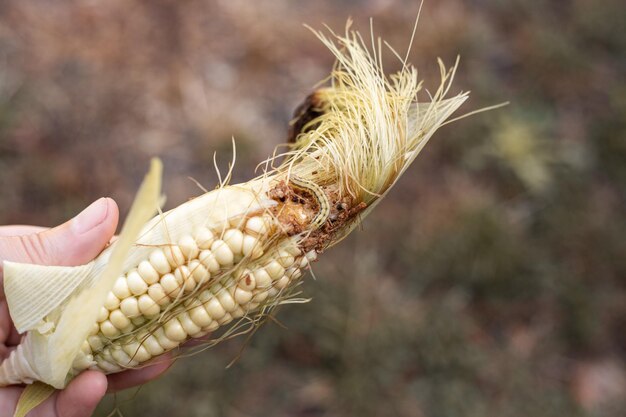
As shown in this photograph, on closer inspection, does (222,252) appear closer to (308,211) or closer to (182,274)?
(182,274)

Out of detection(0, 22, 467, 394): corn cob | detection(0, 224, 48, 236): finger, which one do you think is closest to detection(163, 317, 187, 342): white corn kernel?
detection(0, 22, 467, 394): corn cob

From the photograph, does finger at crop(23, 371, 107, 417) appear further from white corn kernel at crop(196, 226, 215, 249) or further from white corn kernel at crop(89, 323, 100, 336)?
white corn kernel at crop(196, 226, 215, 249)

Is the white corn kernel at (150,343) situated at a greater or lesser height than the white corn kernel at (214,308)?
lesser

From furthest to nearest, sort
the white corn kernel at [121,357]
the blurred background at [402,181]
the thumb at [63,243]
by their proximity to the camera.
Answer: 1. the blurred background at [402,181]
2. the thumb at [63,243]
3. the white corn kernel at [121,357]

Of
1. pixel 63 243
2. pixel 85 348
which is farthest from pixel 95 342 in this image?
pixel 63 243

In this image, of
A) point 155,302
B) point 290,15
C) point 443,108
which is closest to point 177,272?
point 155,302

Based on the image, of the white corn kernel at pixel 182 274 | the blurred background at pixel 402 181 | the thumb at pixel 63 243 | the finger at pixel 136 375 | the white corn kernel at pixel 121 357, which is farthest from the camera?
the blurred background at pixel 402 181

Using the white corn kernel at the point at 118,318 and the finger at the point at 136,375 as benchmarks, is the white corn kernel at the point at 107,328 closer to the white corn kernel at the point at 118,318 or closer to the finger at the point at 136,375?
the white corn kernel at the point at 118,318

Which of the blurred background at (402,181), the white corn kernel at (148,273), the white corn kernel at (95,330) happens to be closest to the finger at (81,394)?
the white corn kernel at (95,330)
